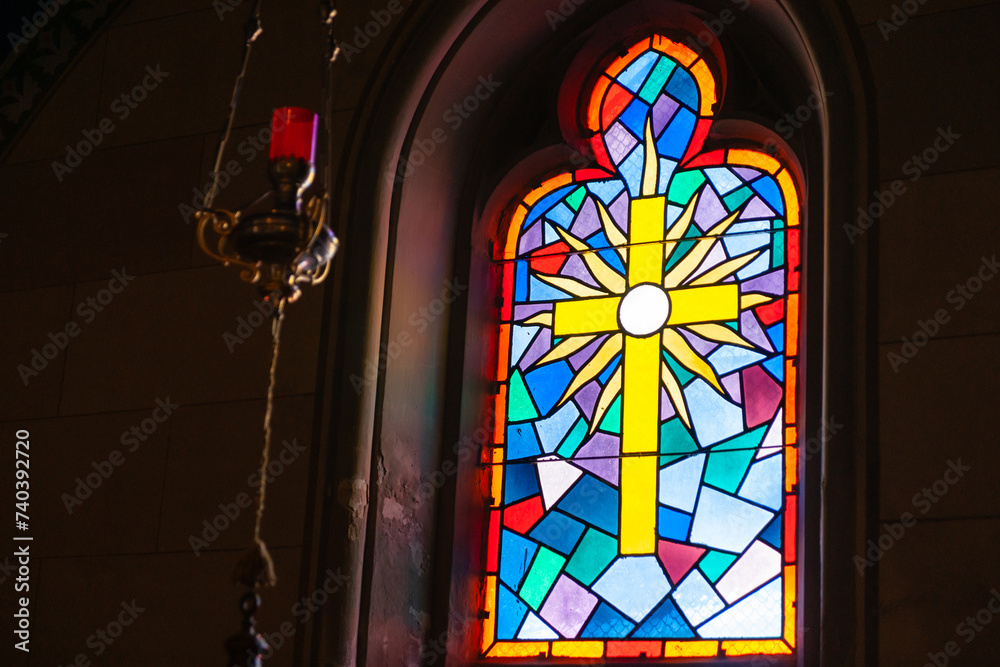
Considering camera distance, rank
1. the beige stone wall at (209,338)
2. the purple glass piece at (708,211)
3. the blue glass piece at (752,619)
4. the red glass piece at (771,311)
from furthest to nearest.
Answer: the purple glass piece at (708,211)
the red glass piece at (771,311)
the blue glass piece at (752,619)
the beige stone wall at (209,338)

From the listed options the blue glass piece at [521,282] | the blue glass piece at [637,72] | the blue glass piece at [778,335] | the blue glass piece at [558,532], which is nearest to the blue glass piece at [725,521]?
the blue glass piece at [558,532]

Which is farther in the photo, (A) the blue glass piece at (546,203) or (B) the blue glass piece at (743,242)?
(A) the blue glass piece at (546,203)

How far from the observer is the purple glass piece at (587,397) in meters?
3.98

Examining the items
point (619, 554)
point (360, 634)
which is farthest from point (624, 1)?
point (360, 634)

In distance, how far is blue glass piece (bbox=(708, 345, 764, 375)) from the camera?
386 cm

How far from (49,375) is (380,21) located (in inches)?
57.7

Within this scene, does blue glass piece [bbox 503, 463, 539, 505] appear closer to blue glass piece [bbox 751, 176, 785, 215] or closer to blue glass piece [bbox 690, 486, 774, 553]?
blue glass piece [bbox 690, 486, 774, 553]

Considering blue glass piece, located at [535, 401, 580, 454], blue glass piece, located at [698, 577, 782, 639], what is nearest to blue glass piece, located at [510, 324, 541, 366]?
blue glass piece, located at [535, 401, 580, 454]

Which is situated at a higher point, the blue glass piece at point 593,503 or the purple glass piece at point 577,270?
the purple glass piece at point 577,270

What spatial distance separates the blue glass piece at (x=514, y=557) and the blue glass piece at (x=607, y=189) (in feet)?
3.51

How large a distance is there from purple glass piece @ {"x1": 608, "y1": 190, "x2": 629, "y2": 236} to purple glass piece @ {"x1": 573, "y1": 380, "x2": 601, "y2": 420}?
510mm

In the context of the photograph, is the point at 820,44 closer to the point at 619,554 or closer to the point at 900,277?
the point at 900,277

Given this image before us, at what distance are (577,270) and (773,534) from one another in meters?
1.03

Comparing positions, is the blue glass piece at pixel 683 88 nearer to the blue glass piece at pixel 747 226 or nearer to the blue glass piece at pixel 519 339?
the blue glass piece at pixel 747 226
